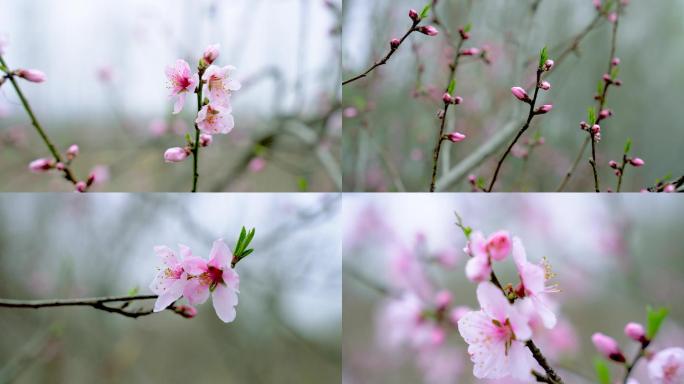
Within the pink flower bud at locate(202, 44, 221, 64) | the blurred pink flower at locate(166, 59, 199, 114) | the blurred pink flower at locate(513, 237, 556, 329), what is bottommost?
the blurred pink flower at locate(513, 237, 556, 329)

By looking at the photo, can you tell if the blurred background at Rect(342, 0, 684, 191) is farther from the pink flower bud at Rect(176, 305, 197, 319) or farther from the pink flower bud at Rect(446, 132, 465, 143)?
the pink flower bud at Rect(176, 305, 197, 319)

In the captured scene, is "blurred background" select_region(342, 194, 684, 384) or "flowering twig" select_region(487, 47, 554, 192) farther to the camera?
"blurred background" select_region(342, 194, 684, 384)

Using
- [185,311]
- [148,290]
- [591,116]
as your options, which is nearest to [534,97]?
[591,116]

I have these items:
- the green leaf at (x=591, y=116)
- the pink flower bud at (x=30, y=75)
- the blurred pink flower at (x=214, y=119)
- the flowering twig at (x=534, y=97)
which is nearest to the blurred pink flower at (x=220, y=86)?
the blurred pink flower at (x=214, y=119)

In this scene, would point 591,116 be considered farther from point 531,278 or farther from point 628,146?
point 531,278

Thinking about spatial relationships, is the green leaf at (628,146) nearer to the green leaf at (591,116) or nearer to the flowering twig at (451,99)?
the green leaf at (591,116)

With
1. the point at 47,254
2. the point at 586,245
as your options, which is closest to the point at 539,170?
the point at 586,245

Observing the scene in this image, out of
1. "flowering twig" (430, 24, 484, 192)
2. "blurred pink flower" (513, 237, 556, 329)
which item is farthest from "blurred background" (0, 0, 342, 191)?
"blurred pink flower" (513, 237, 556, 329)

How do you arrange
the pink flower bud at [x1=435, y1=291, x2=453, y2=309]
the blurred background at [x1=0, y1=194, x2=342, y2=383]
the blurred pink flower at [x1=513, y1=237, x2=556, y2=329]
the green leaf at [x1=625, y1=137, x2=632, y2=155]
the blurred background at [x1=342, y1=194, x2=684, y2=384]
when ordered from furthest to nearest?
the blurred background at [x1=0, y1=194, x2=342, y2=383]
the blurred background at [x1=342, y1=194, x2=684, y2=384]
the pink flower bud at [x1=435, y1=291, x2=453, y2=309]
the green leaf at [x1=625, y1=137, x2=632, y2=155]
the blurred pink flower at [x1=513, y1=237, x2=556, y2=329]
